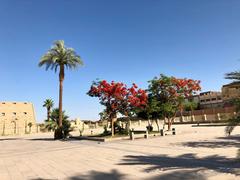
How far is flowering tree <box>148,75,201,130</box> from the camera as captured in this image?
2661cm

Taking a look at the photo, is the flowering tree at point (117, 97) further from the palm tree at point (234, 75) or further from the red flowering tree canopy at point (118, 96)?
the palm tree at point (234, 75)

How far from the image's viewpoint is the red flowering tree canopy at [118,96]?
23547 mm

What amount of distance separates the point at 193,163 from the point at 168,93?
18.1 metres

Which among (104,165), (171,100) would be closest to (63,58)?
(171,100)

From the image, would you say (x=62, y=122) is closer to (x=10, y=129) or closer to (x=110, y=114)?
(x=110, y=114)

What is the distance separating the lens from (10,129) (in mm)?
54438

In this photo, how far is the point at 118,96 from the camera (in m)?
23.5

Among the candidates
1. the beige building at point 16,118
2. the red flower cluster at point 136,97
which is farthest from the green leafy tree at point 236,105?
the beige building at point 16,118

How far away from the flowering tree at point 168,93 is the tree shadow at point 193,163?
15211mm

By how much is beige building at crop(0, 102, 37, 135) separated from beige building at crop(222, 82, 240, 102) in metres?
54.1

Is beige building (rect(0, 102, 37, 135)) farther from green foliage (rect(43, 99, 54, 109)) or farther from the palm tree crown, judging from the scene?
the palm tree crown

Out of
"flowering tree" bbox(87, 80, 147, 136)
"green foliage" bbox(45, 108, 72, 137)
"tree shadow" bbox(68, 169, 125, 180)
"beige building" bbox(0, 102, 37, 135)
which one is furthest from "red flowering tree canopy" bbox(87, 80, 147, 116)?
"beige building" bbox(0, 102, 37, 135)

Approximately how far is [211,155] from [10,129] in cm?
5275

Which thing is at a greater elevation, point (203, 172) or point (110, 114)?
point (110, 114)
